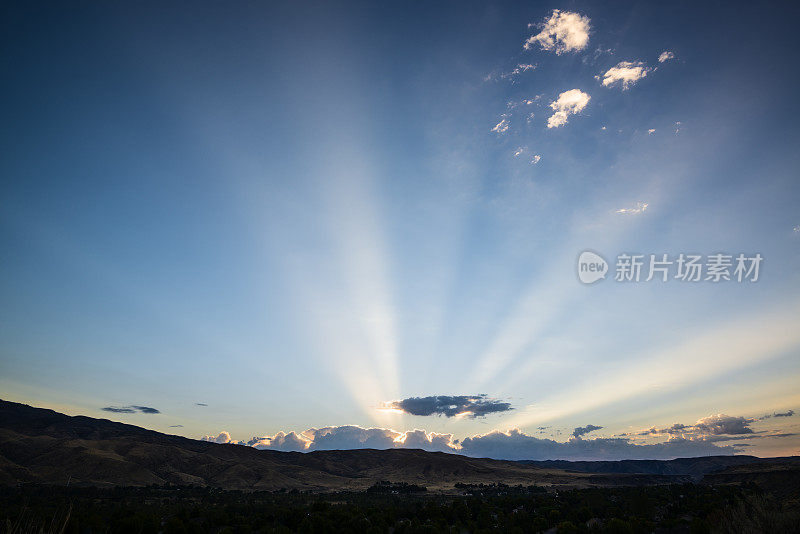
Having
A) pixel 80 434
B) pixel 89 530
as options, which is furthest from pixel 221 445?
pixel 89 530

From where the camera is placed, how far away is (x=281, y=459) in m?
148

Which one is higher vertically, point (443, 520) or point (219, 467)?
point (219, 467)

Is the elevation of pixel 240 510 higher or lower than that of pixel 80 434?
lower

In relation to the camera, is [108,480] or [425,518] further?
[108,480]

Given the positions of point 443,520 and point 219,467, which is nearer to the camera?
point 443,520

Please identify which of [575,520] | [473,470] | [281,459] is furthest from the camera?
[281,459]

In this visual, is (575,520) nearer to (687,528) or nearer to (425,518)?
(687,528)

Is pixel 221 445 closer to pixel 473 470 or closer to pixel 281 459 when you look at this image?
pixel 281 459

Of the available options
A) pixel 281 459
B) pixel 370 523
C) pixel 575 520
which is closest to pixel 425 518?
pixel 370 523

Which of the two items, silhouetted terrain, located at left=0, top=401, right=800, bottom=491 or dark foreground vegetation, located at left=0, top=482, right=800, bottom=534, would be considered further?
silhouetted terrain, located at left=0, top=401, right=800, bottom=491

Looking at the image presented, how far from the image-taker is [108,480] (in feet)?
273

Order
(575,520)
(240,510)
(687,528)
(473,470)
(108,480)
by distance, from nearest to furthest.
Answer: (687,528) < (575,520) < (240,510) < (108,480) < (473,470)

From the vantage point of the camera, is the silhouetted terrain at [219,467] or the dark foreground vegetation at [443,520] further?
the silhouetted terrain at [219,467]

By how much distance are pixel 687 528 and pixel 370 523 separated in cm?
2337
